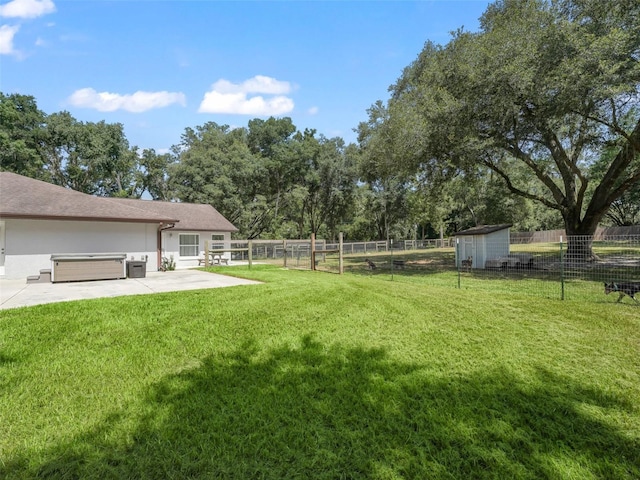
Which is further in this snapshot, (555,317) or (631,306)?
(631,306)

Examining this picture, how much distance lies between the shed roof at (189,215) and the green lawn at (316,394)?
12.8 metres

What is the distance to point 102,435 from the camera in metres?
2.51

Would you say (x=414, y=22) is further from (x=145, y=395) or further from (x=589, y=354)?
(x=145, y=395)

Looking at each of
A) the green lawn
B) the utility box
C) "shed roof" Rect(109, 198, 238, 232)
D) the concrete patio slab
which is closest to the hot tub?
the utility box

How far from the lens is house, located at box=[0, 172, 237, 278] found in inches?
429

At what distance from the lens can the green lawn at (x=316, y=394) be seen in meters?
2.25

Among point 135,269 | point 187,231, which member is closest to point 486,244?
point 135,269

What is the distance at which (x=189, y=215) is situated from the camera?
19.1 meters

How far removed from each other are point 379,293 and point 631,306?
4818mm

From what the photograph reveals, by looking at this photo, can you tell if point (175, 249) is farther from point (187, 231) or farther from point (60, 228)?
point (60, 228)

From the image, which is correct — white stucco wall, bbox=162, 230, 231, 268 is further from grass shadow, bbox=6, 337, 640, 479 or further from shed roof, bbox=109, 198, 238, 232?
grass shadow, bbox=6, 337, 640, 479

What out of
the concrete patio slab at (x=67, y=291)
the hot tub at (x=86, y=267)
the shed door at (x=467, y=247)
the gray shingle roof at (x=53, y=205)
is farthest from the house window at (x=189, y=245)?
the shed door at (x=467, y=247)

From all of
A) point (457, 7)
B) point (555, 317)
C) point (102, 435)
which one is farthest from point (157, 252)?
point (457, 7)

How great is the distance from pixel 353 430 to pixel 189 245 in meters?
16.9
